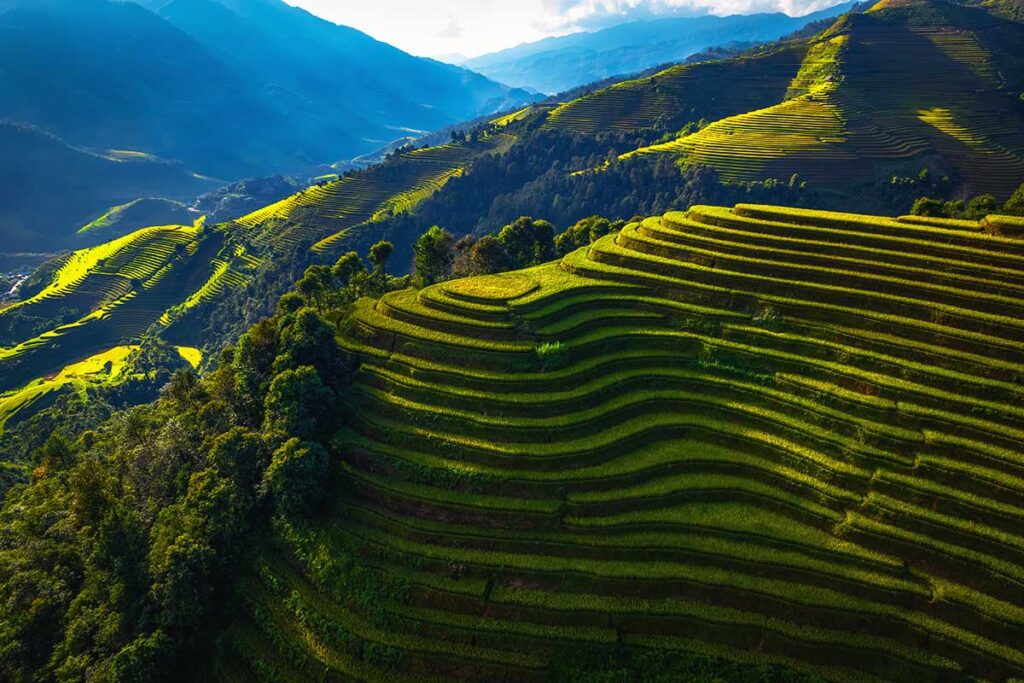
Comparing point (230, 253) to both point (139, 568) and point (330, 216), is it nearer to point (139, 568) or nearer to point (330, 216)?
point (330, 216)

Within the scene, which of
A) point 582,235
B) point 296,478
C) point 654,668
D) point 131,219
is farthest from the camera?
point 131,219

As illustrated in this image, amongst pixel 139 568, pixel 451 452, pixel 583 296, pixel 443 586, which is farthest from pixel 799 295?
pixel 139 568

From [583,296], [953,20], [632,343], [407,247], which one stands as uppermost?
[953,20]

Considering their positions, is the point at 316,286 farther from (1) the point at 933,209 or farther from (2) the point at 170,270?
(2) the point at 170,270

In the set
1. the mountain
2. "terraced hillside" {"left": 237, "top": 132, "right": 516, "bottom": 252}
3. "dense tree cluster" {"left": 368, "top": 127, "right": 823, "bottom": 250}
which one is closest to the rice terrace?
"dense tree cluster" {"left": 368, "top": 127, "right": 823, "bottom": 250}

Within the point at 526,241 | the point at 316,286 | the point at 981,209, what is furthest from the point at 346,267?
the point at 981,209

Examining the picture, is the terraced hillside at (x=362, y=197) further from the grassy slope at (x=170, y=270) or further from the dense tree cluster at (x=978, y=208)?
the dense tree cluster at (x=978, y=208)
